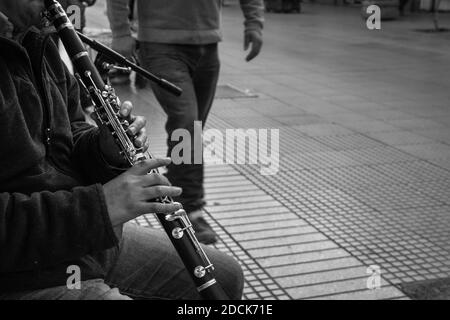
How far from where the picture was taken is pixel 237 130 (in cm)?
654

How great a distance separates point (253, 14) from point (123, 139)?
304 cm

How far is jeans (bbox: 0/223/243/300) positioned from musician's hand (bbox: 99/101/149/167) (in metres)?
0.24

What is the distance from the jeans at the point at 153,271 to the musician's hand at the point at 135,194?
1.10 ft

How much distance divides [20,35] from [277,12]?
22.2 meters

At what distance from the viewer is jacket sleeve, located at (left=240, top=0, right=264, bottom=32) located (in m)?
4.67

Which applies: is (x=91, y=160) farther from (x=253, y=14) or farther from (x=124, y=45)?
(x=253, y=14)

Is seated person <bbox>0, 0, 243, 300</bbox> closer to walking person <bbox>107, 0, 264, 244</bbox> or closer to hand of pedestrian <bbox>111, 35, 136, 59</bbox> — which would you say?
walking person <bbox>107, 0, 264, 244</bbox>

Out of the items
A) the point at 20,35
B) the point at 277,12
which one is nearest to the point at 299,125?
the point at 20,35

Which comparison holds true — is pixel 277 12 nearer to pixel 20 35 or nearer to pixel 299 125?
pixel 299 125

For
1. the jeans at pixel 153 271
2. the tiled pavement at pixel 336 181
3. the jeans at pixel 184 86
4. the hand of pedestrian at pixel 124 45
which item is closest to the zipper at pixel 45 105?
the jeans at pixel 153 271

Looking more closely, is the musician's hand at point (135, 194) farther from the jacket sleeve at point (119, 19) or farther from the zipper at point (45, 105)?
the jacket sleeve at point (119, 19)

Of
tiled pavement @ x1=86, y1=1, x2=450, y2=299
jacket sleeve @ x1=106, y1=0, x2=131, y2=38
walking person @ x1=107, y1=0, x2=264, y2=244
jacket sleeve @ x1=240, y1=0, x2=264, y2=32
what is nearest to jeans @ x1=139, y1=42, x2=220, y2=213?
walking person @ x1=107, y1=0, x2=264, y2=244

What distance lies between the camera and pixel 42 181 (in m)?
1.84

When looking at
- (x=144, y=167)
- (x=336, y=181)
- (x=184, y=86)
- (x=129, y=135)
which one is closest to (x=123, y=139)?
(x=129, y=135)
